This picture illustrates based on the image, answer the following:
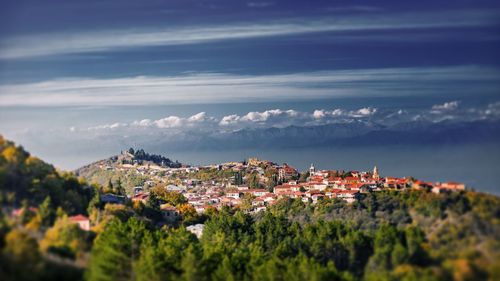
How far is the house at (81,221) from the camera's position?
28923mm

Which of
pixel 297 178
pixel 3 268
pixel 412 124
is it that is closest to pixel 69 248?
pixel 3 268

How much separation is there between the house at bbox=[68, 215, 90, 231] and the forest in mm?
390

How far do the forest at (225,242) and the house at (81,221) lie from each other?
39cm

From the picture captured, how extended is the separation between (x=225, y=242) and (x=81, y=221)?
28.5ft

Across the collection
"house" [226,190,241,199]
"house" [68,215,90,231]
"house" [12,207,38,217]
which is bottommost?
"house" [226,190,241,199]

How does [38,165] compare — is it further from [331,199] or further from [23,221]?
[331,199]

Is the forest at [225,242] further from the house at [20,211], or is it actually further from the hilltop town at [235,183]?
the hilltop town at [235,183]

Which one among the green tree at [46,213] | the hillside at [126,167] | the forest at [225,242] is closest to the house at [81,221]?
the forest at [225,242]

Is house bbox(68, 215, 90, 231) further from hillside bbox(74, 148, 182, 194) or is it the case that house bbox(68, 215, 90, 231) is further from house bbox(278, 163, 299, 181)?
hillside bbox(74, 148, 182, 194)

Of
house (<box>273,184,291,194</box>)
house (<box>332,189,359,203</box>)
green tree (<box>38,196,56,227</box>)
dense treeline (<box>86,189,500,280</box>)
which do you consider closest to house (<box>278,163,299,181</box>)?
house (<box>273,184,291,194</box>)

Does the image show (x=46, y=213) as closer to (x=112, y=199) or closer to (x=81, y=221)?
(x=81, y=221)

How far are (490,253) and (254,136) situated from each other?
105 m

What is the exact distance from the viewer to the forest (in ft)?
71.2

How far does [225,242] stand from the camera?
3594 centimetres
